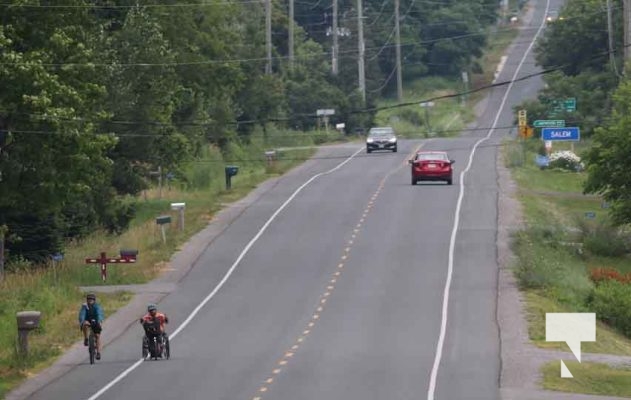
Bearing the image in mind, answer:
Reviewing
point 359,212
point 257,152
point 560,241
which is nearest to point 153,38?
point 359,212

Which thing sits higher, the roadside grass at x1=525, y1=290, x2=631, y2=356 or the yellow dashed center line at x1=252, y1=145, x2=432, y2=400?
the yellow dashed center line at x1=252, y1=145, x2=432, y2=400

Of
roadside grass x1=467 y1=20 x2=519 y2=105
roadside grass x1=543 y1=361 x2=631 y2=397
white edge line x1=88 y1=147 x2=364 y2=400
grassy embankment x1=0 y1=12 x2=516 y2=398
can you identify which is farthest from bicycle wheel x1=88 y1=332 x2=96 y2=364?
roadside grass x1=467 y1=20 x2=519 y2=105

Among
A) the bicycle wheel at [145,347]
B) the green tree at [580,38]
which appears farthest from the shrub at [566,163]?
the bicycle wheel at [145,347]

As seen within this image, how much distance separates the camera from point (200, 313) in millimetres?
42844

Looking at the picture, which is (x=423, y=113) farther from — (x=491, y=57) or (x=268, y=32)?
(x=268, y=32)

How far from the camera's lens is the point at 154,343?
3412 centimetres

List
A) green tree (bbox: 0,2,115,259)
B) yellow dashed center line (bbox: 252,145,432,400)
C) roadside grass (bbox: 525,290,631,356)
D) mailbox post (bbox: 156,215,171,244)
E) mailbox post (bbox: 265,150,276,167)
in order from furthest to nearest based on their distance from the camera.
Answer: mailbox post (bbox: 265,150,276,167)
mailbox post (bbox: 156,215,171,244)
green tree (bbox: 0,2,115,259)
roadside grass (bbox: 525,290,631,356)
yellow dashed center line (bbox: 252,145,432,400)

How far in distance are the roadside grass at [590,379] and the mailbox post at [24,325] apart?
10.6 metres

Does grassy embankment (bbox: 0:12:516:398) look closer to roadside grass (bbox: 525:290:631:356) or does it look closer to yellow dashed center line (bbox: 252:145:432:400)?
yellow dashed center line (bbox: 252:145:432:400)

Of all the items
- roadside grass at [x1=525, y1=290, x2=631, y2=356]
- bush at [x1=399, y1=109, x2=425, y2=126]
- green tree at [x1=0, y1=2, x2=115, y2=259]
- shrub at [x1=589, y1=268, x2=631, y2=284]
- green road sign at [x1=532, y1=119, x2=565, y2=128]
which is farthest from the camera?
bush at [x1=399, y1=109, x2=425, y2=126]

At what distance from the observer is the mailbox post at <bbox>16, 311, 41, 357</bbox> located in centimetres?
3344

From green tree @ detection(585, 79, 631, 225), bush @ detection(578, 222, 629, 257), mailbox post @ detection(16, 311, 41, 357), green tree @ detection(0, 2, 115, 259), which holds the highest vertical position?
green tree @ detection(0, 2, 115, 259)

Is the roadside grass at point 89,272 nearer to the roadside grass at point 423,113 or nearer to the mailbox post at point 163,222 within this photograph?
the mailbox post at point 163,222

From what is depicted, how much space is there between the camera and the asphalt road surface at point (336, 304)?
102 feet
